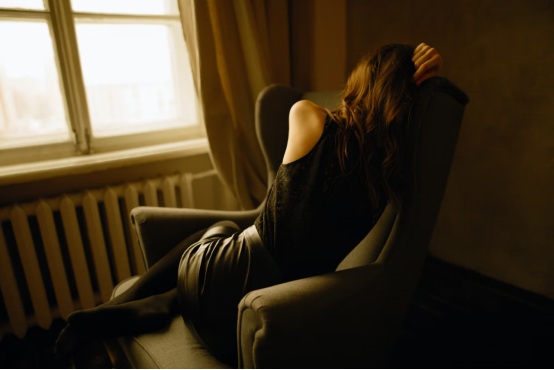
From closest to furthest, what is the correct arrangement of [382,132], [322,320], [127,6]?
1. [322,320]
2. [382,132]
3. [127,6]

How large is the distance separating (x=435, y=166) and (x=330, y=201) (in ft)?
0.92

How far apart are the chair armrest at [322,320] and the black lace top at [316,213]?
0.12 metres

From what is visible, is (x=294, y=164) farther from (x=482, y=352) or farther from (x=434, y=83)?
(x=482, y=352)

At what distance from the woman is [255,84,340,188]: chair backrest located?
1.52ft

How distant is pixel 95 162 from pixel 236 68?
76cm

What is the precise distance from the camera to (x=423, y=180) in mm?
909

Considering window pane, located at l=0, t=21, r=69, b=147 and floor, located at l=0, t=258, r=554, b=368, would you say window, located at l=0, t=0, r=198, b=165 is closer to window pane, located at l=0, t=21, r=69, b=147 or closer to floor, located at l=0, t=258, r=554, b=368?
window pane, located at l=0, t=21, r=69, b=147

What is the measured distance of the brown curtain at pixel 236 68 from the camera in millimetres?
1630

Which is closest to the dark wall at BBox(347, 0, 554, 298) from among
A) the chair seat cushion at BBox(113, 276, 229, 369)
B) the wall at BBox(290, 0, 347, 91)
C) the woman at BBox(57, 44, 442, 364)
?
the wall at BBox(290, 0, 347, 91)

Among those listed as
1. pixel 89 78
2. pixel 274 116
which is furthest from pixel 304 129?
pixel 89 78

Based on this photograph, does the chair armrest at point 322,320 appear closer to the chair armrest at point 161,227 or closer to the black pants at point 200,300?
the black pants at point 200,300

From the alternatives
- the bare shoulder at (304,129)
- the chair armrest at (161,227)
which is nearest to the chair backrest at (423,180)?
the bare shoulder at (304,129)

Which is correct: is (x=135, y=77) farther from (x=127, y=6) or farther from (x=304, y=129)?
(x=304, y=129)

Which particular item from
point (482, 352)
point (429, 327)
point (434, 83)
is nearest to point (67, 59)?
point (434, 83)
